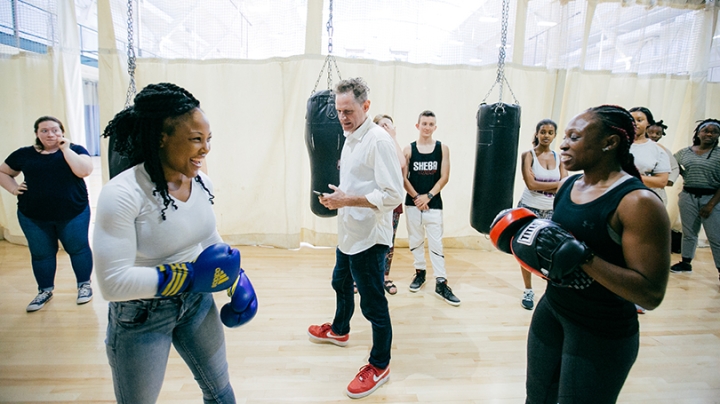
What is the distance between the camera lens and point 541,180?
2.85 m

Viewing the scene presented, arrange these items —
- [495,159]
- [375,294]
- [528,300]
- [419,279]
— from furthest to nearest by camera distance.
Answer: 1. [419,279]
2. [528,300]
3. [495,159]
4. [375,294]

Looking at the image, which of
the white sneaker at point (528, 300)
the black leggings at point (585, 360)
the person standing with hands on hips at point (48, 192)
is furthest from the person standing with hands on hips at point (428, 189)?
the person standing with hands on hips at point (48, 192)

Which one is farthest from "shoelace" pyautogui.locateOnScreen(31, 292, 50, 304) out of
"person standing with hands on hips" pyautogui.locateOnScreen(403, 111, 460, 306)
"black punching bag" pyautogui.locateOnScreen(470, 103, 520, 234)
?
"black punching bag" pyautogui.locateOnScreen(470, 103, 520, 234)

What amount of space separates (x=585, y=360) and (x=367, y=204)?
1013 mm

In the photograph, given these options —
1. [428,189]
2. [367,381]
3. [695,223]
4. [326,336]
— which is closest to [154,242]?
[367,381]

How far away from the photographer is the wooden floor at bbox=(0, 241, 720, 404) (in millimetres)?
1981

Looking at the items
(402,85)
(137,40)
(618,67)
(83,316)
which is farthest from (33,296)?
(618,67)

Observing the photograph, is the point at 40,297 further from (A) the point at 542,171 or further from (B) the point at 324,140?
(A) the point at 542,171

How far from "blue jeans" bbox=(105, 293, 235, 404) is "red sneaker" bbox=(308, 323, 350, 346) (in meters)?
1.25

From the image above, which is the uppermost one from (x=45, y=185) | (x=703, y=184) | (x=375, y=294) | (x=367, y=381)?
(x=703, y=184)

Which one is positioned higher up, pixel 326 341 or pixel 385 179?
pixel 385 179

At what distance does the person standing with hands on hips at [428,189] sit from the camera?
316 cm

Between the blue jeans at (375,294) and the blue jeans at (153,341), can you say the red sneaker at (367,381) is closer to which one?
the blue jeans at (375,294)

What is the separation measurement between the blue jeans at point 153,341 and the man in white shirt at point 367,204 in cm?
80
